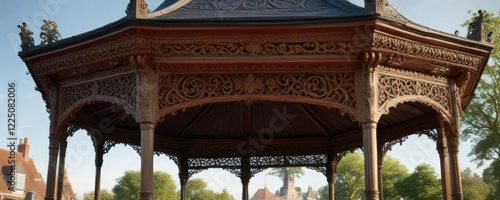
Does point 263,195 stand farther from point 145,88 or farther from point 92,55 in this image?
point 145,88

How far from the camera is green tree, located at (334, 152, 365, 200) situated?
212ft

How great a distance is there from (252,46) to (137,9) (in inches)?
88.6

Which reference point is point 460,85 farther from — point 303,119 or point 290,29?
point 303,119

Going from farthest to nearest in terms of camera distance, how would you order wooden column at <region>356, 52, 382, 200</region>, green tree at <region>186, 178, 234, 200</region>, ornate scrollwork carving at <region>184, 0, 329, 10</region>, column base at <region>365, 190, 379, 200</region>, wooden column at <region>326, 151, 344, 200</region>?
green tree at <region>186, 178, 234, 200</region>
wooden column at <region>326, 151, 344, 200</region>
ornate scrollwork carving at <region>184, 0, 329, 10</region>
wooden column at <region>356, 52, 382, 200</region>
column base at <region>365, 190, 379, 200</region>

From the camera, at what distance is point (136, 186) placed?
6875cm

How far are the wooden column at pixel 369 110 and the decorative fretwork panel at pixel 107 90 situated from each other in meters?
4.38

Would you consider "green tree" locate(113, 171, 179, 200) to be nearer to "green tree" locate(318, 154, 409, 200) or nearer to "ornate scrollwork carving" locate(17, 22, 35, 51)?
"green tree" locate(318, 154, 409, 200)

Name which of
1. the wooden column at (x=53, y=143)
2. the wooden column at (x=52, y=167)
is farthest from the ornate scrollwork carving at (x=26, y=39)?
the wooden column at (x=52, y=167)

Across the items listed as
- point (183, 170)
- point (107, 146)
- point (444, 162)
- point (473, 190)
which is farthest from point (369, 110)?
point (473, 190)

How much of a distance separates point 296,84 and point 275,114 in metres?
7.32

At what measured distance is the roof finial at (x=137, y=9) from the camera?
9438 mm

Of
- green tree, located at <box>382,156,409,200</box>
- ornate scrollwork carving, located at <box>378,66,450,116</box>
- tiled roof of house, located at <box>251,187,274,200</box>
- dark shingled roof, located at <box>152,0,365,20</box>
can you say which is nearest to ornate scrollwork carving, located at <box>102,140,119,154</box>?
dark shingled roof, located at <box>152,0,365,20</box>

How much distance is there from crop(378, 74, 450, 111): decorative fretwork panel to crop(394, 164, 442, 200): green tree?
113 ft

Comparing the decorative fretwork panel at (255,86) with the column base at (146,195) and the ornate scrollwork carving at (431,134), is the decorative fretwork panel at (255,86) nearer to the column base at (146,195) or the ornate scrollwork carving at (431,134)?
the column base at (146,195)
